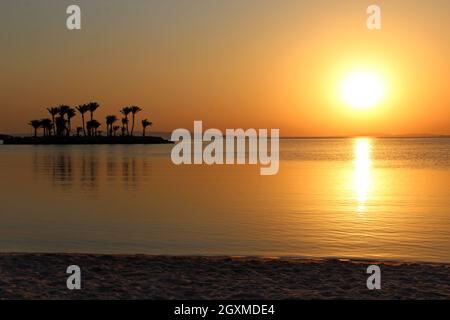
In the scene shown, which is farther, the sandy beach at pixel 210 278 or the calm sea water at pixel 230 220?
the calm sea water at pixel 230 220

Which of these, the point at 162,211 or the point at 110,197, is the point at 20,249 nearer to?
the point at 162,211

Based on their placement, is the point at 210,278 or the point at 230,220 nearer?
the point at 210,278

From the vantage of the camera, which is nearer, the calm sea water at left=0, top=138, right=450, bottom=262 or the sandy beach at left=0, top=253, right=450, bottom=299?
the sandy beach at left=0, top=253, right=450, bottom=299

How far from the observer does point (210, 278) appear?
40.9 feet

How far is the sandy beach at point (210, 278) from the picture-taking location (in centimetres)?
1110

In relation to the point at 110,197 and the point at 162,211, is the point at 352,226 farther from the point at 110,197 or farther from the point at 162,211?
the point at 110,197

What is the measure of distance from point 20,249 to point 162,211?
11409mm

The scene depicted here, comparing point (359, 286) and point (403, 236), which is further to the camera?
point (403, 236)

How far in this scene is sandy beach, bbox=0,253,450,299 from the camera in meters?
11.1
